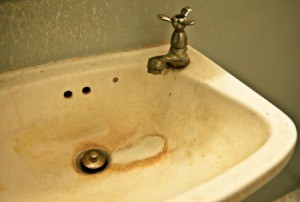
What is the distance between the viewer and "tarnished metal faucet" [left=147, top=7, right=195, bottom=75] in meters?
0.57

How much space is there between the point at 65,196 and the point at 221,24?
554 mm

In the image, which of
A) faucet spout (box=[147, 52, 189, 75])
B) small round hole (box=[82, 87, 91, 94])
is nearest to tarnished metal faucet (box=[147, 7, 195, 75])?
faucet spout (box=[147, 52, 189, 75])

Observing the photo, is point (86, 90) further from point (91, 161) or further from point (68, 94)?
point (91, 161)

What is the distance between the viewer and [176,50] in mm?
602

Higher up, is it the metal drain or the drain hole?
the drain hole

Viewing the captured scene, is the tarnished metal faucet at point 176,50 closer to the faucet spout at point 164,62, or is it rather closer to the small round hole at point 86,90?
the faucet spout at point 164,62

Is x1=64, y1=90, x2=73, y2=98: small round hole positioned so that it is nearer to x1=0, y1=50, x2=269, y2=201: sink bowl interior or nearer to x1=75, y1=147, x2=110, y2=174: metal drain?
x1=0, y1=50, x2=269, y2=201: sink bowl interior

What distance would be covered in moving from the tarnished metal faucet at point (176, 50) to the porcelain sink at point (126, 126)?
0.9 inches

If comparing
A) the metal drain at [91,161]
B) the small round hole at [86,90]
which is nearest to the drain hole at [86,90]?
the small round hole at [86,90]

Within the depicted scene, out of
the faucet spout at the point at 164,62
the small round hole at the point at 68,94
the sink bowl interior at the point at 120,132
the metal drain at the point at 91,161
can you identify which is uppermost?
the faucet spout at the point at 164,62

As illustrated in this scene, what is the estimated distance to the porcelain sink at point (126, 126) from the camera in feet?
1.67

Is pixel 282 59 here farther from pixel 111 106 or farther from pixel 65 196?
pixel 65 196

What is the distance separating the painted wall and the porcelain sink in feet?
0.11

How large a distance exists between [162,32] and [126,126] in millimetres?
231
